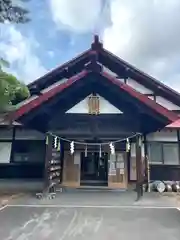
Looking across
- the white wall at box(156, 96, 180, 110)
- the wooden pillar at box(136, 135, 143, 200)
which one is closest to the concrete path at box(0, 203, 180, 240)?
the wooden pillar at box(136, 135, 143, 200)

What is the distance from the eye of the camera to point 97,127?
9.48 meters

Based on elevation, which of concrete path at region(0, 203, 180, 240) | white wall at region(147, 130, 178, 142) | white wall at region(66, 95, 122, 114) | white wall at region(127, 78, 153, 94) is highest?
white wall at region(127, 78, 153, 94)

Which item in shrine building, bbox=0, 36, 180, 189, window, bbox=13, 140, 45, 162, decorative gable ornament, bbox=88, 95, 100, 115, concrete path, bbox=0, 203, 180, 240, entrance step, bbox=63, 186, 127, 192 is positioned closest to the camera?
concrete path, bbox=0, 203, 180, 240

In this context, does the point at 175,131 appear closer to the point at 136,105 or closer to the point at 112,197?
the point at 136,105

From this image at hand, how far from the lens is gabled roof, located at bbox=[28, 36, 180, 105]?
40.0 ft

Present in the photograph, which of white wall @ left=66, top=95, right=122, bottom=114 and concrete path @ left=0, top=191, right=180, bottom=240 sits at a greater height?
white wall @ left=66, top=95, right=122, bottom=114

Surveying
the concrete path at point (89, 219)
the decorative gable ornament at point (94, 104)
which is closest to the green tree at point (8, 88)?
the decorative gable ornament at point (94, 104)

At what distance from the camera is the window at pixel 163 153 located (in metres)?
11.4

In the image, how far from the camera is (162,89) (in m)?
12.1

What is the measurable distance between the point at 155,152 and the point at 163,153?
34 centimetres

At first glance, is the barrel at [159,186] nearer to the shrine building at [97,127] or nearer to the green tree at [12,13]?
the shrine building at [97,127]

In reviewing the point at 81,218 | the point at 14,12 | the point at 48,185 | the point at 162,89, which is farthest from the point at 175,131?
the point at 14,12

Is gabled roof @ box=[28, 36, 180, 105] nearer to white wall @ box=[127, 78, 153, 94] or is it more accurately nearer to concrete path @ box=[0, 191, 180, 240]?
white wall @ box=[127, 78, 153, 94]

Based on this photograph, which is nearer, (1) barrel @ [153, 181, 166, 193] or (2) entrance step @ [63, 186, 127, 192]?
(1) barrel @ [153, 181, 166, 193]
